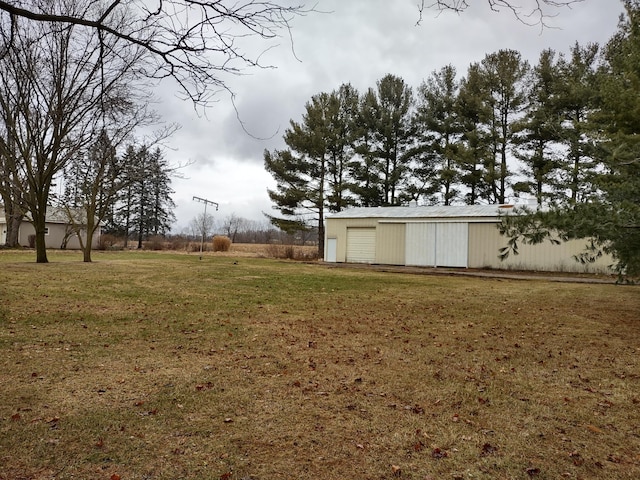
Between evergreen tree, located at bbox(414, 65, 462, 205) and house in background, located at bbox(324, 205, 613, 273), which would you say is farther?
evergreen tree, located at bbox(414, 65, 462, 205)

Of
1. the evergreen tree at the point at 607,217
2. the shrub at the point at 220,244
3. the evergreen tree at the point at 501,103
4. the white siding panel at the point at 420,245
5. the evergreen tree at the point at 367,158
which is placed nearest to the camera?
the evergreen tree at the point at 607,217

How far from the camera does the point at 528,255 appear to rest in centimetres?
1744

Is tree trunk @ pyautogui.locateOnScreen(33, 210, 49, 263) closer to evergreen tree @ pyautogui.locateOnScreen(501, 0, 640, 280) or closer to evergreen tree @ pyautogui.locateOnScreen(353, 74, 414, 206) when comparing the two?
evergreen tree @ pyautogui.locateOnScreen(501, 0, 640, 280)

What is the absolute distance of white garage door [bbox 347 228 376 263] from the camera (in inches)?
827

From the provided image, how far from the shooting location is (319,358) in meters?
4.56

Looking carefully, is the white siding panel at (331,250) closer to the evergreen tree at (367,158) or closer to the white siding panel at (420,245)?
the white siding panel at (420,245)

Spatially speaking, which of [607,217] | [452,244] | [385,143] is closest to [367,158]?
[385,143]

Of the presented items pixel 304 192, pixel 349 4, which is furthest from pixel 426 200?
pixel 349 4

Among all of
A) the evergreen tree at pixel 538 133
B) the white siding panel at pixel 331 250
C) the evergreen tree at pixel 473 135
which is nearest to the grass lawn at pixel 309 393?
the white siding panel at pixel 331 250

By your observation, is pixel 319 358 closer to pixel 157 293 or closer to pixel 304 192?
pixel 157 293

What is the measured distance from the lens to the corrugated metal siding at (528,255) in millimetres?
16453

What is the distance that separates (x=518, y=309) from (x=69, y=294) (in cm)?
870

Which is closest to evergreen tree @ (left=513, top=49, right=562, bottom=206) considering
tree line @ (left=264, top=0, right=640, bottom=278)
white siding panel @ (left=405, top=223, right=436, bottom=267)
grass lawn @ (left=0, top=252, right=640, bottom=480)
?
tree line @ (left=264, top=0, right=640, bottom=278)

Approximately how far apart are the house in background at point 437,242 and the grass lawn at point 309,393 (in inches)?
413
